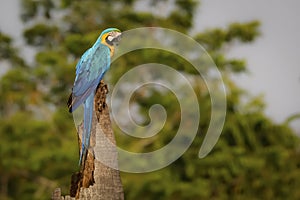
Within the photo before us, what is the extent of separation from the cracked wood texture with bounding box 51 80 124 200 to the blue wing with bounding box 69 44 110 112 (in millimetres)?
206

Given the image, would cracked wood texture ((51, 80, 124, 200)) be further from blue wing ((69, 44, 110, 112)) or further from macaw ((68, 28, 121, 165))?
blue wing ((69, 44, 110, 112))

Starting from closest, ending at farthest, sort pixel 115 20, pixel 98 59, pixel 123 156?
pixel 98 59, pixel 123 156, pixel 115 20

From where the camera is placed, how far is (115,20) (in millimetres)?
19375

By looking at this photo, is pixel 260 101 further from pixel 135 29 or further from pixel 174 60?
pixel 135 29

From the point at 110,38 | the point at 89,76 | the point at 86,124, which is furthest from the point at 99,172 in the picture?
the point at 110,38

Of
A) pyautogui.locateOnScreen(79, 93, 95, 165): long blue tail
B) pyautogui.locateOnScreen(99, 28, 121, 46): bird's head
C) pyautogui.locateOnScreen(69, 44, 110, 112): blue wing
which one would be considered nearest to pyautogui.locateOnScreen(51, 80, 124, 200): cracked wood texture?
pyautogui.locateOnScreen(79, 93, 95, 165): long blue tail

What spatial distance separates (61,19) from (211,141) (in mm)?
6265

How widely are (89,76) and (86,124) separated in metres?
0.47

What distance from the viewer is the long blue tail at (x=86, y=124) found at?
3.39 metres

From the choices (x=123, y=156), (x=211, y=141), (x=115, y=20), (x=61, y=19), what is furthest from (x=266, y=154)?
(x=61, y=19)

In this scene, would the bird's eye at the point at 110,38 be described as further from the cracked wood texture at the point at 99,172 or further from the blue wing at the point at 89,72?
the cracked wood texture at the point at 99,172

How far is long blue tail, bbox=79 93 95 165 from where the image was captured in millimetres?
3391

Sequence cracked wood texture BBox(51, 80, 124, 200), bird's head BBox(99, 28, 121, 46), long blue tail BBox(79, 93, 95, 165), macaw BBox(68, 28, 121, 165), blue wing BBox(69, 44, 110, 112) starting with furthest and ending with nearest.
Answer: bird's head BBox(99, 28, 121, 46) → blue wing BBox(69, 44, 110, 112) → macaw BBox(68, 28, 121, 165) → long blue tail BBox(79, 93, 95, 165) → cracked wood texture BBox(51, 80, 124, 200)

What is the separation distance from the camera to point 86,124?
3.54 metres
